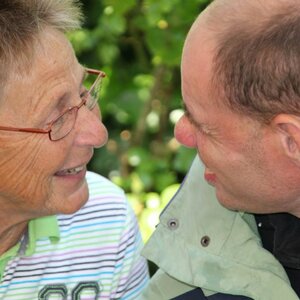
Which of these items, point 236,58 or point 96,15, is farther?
point 96,15

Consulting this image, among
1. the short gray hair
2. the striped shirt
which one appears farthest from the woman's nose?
the striped shirt

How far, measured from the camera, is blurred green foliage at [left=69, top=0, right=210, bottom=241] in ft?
16.3

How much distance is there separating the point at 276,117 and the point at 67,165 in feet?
2.43

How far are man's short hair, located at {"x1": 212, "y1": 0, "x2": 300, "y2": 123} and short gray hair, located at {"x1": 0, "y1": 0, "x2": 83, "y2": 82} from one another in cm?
60

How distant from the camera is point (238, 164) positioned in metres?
2.92

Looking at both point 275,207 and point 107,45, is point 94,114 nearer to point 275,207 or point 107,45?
point 275,207

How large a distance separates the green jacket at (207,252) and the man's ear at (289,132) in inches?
17.4

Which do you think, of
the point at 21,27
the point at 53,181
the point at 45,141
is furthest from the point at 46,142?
the point at 21,27

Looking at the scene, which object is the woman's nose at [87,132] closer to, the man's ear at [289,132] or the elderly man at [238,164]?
the elderly man at [238,164]

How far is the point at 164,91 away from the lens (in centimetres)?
530

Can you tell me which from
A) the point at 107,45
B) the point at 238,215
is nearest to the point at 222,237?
the point at 238,215

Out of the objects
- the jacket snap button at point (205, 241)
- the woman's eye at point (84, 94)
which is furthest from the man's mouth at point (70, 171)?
the jacket snap button at point (205, 241)

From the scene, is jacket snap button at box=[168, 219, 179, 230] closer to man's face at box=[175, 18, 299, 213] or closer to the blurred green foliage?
man's face at box=[175, 18, 299, 213]

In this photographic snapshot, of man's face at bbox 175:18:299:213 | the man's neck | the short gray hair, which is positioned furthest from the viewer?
the man's neck
